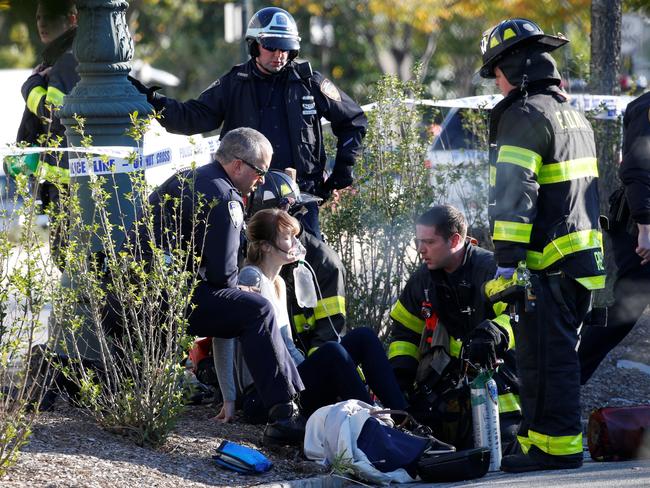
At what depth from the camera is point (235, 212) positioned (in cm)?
559

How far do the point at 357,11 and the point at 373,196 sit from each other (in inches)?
728

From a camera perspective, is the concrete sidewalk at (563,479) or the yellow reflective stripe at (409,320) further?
the yellow reflective stripe at (409,320)

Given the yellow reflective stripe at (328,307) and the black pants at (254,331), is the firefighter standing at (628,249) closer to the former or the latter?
the yellow reflective stripe at (328,307)

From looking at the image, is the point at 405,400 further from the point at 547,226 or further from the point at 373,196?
the point at 373,196

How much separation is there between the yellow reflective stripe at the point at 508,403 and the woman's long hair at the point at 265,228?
128cm

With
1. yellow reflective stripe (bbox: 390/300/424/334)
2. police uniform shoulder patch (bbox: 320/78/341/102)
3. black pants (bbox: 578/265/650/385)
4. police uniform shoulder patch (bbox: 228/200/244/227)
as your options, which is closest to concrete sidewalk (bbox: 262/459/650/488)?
yellow reflective stripe (bbox: 390/300/424/334)

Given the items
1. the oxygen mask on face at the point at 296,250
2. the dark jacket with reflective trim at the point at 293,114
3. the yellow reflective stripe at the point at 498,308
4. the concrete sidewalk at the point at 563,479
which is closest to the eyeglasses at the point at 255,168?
the oxygen mask on face at the point at 296,250

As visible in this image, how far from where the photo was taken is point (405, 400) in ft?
19.4

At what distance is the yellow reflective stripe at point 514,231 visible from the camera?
17.1ft

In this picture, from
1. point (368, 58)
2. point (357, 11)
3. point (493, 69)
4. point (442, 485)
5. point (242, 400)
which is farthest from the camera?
point (368, 58)

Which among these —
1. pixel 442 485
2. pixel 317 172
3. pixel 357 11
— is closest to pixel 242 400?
pixel 442 485

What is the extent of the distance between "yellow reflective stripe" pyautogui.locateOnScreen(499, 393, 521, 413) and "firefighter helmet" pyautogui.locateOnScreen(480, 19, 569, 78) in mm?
1588

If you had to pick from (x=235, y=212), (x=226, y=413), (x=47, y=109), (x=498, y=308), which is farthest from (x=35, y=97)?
(x=498, y=308)

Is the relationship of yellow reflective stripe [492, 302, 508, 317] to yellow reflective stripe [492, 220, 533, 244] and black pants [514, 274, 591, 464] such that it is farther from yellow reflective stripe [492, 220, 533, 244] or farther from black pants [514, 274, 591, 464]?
yellow reflective stripe [492, 220, 533, 244]
